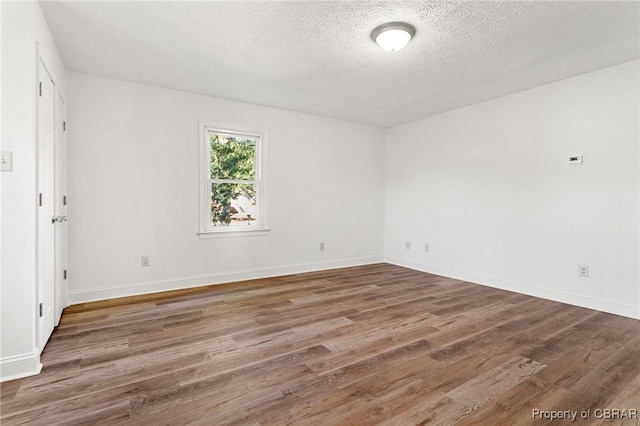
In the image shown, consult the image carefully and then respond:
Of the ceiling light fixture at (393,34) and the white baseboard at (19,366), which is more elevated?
the ceiling light fixture at (393,34)

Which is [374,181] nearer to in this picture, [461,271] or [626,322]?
[461,271]

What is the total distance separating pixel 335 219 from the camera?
17.7ft

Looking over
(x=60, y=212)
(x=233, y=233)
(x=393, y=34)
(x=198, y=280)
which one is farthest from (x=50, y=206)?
(x=393, y=34)

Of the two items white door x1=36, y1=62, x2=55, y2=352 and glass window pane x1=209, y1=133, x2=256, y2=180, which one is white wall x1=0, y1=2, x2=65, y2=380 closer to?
white door x1=36, y1=62, x2=55, y2=352

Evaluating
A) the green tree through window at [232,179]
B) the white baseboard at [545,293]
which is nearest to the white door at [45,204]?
the green tree through window at [232,179]

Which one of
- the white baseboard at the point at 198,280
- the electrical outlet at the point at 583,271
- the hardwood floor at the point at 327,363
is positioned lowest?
the hardwood floor at the point at 327,363

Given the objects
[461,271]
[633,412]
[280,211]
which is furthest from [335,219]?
[633,412]

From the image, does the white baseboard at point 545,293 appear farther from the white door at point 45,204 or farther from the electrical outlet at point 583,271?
the white door at point 45,204

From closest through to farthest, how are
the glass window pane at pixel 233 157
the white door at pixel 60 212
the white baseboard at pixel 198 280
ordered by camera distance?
the white door at pixel 60 212 → the white baseboard at pixel 198 280 → the glass window pane at pixel 233 157

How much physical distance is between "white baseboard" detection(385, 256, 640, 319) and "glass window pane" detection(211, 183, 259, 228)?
9.50 ft

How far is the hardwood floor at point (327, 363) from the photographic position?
5.55 ft

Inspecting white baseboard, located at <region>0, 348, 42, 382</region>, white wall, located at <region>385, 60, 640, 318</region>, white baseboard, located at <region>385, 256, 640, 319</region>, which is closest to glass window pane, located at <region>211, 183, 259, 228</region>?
white baseboard, located at <region>0, 348, 42, 382</region>

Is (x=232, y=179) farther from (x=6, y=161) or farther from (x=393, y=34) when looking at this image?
(x=393, y=34)

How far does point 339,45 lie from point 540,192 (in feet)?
9.59
